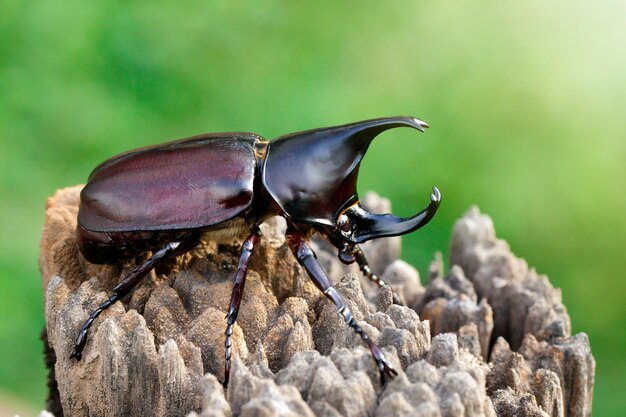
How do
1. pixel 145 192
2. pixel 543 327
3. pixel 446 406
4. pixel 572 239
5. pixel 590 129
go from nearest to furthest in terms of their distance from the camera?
pixel 446 406 → pixel 543 327 → pixel 145 192 → pixel 572 239 → pixel 590 129

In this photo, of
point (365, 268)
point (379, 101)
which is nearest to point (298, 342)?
point (365, 268)

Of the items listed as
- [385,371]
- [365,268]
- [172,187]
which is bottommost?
[365,268]

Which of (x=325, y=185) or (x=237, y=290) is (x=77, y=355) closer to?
(x=237, y=290)

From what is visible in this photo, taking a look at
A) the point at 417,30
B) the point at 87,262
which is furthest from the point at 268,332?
the point at 417,30

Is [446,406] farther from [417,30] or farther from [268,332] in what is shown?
[417,30]

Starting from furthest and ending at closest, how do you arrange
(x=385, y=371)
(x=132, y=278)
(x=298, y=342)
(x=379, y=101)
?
(x=379, y=101)
(x=132, y=278)
(x=298, y=342)
(x=385, y=371)

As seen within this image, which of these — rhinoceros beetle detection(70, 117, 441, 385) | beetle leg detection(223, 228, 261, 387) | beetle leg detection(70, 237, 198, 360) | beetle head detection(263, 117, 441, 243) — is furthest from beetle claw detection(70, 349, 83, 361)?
beetle head detection(263, 117, 441, 243)
